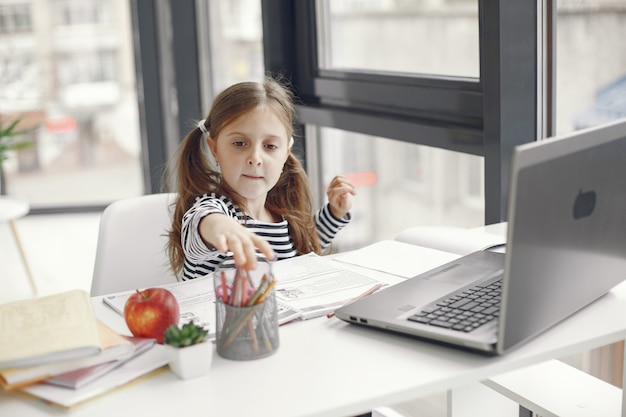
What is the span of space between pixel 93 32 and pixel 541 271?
11.9 feet

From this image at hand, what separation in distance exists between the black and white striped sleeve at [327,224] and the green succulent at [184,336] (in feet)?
2.54

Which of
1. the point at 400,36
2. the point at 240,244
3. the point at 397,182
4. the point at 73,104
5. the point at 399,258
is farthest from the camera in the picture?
the point at 73,104

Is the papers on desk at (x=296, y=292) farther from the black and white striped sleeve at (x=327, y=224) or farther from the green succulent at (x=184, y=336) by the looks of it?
the black and white striped sleeve at (x=327, y=224)

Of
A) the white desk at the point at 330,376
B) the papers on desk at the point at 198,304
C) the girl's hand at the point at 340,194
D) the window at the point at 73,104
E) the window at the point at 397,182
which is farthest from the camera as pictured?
the window at the point at 73,104

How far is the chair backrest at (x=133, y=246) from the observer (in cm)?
170

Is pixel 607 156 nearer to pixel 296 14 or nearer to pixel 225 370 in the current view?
pixel 225 370

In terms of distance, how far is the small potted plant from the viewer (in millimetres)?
995

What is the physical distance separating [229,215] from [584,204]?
27.8 inches

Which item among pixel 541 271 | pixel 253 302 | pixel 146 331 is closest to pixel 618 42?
pixel 541 271

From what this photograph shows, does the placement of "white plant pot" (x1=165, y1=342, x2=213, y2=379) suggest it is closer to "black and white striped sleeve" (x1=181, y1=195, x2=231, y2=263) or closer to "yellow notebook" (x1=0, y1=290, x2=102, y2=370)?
"yellow notebook" (x1=0, y1=290, x2=102, y2=370)

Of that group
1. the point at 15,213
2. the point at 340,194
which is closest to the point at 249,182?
the point at 340,194

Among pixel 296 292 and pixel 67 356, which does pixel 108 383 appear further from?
pixel 296 292

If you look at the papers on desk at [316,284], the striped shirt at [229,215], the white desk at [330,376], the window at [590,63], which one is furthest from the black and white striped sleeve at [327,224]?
the white desk at [330,376]

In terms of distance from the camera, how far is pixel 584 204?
3.59 ft
